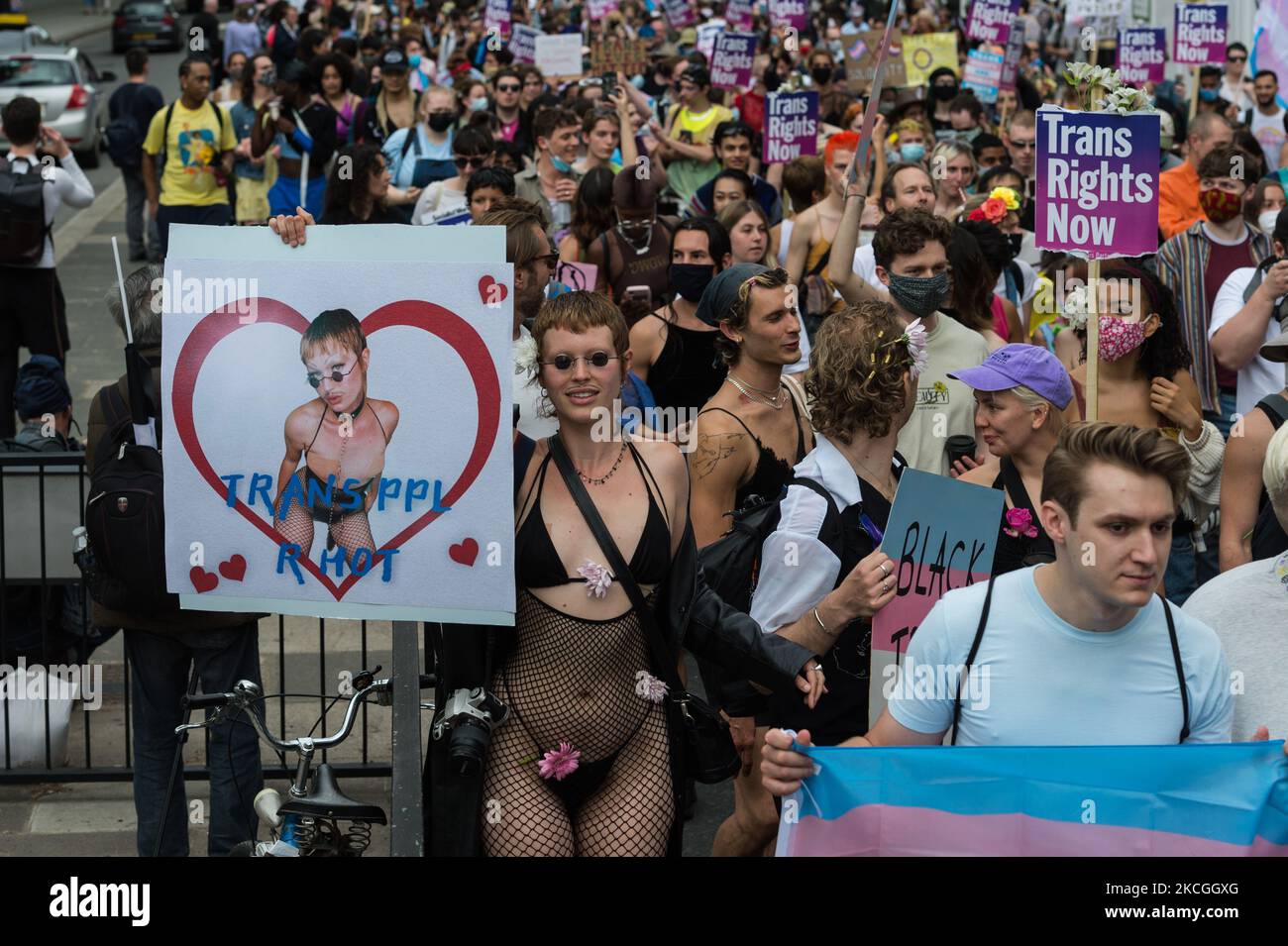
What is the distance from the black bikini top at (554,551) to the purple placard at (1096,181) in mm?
2588

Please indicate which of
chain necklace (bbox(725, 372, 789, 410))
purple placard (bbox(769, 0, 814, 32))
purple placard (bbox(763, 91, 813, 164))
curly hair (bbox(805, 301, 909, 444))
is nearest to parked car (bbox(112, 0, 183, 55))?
purple placard (bbox(769, 0, 814, 32))

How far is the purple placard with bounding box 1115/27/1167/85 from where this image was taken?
16.8 metres

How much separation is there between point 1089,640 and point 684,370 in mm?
3904

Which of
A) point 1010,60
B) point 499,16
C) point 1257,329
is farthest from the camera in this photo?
point 499,16

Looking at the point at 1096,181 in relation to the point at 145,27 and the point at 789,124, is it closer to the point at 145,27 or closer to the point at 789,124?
the point at 789,124

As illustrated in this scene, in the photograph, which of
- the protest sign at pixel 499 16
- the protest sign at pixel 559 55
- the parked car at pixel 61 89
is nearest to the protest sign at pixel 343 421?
the protest sign at pixel 559 55

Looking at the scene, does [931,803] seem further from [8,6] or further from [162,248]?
[8,6]

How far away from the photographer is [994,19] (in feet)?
59.1

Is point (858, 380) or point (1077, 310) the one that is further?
point (1077, 310)

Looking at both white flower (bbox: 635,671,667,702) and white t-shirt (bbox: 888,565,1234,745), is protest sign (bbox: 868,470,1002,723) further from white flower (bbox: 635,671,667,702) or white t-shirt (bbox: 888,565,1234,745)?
white t-shirt (bbox: 888,565,1234,745)

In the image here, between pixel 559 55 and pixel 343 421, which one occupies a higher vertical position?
pixel 559 55

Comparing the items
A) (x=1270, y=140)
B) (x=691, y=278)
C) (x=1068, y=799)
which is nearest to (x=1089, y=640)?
(x=1068, y=799)

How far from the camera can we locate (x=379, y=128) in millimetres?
15258

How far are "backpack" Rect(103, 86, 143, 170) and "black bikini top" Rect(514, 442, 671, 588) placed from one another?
13.8 m
